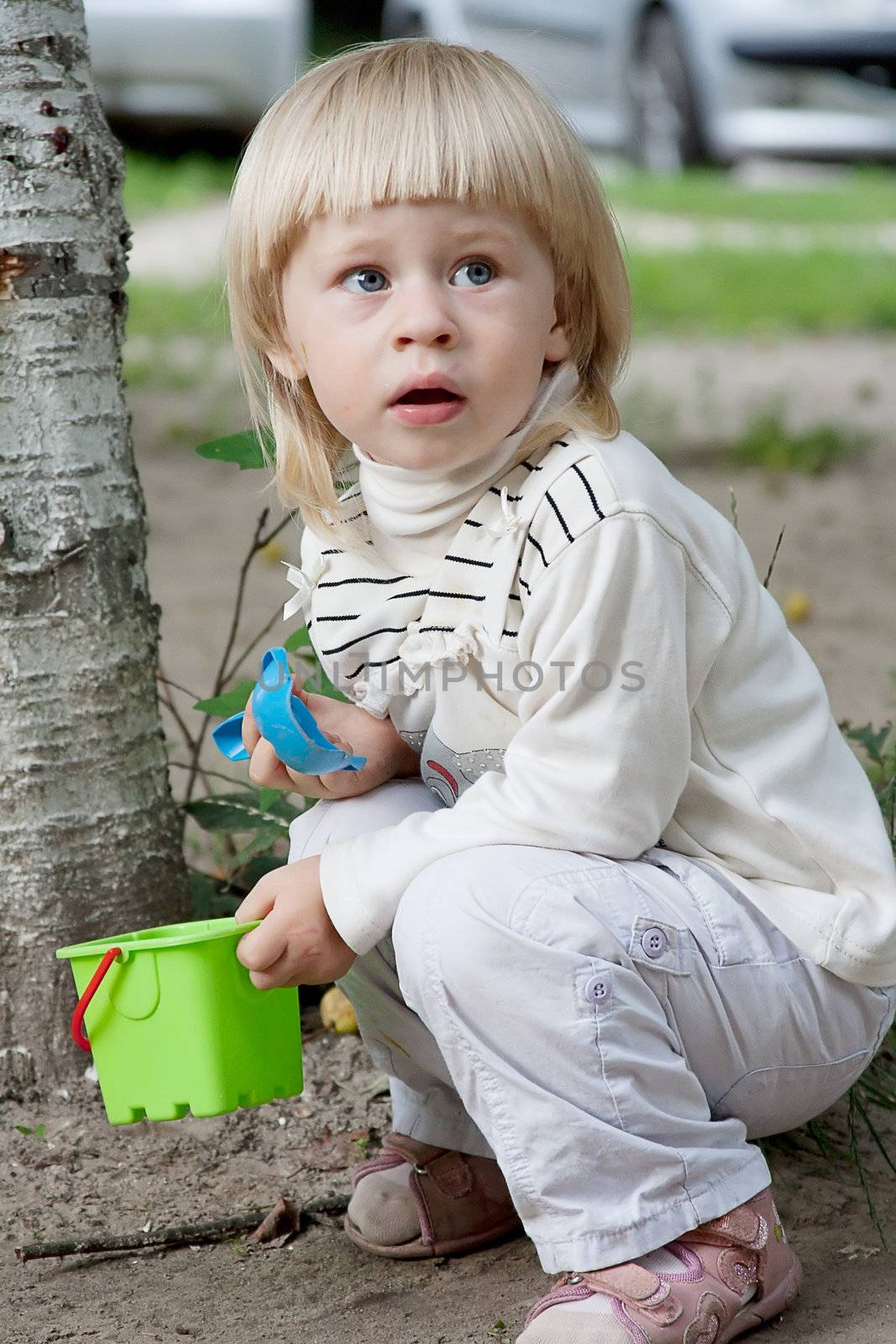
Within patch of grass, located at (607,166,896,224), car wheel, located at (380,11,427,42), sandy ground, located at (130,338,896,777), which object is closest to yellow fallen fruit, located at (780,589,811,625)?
sandy ground, located at (130,338,896,777)

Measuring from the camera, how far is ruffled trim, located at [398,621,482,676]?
1.63m

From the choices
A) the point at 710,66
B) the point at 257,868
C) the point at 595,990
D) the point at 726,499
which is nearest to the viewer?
the point at 595,990

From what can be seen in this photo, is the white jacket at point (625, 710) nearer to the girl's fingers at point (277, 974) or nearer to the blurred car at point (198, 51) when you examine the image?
the girl's fingers at point (277, 974)

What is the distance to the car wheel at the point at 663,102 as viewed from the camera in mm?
10141

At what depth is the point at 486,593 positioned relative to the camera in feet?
5.37

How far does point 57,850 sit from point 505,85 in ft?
3.55

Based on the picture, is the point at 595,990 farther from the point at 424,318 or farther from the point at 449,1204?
the point at 424,318

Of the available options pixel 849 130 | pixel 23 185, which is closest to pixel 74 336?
pixel 23 185

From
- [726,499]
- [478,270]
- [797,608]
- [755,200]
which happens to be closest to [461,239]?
[478,270]

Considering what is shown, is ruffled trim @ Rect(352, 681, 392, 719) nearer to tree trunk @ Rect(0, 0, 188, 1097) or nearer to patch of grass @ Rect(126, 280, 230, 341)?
tree trunk @ Rect(0, 0, 188, 1097)

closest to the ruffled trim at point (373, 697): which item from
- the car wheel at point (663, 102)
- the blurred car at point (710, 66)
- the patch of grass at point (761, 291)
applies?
the patch of grass at point (761, 291)

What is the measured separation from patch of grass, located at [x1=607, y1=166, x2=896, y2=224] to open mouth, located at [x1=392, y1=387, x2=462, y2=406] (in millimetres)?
7614

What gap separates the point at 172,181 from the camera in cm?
1049

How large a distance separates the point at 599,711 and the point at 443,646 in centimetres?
20
